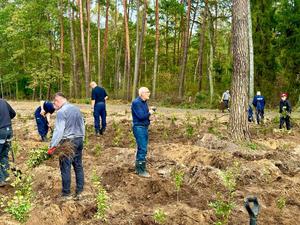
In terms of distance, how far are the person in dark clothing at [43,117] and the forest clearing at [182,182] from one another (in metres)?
0.68

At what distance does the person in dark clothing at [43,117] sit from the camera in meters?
10.9

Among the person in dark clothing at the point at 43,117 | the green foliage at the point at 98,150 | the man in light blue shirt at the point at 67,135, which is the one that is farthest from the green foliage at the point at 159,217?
the person in dark clothing at the point at 43,117

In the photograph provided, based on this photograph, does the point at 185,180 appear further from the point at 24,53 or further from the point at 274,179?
the point at 24,53

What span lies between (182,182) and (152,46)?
35.4m

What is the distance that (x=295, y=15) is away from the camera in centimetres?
2669

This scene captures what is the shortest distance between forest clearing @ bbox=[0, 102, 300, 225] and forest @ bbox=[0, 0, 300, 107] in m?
8.21

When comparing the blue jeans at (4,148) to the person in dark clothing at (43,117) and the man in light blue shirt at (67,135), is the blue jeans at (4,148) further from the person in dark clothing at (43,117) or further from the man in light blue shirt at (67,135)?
the person in dark clothing at (43,117)

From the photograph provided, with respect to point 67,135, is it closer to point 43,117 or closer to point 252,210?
point 252,210

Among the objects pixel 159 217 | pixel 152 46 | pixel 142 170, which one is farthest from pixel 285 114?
pixel 152 46

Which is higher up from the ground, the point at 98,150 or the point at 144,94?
the point at 144,94

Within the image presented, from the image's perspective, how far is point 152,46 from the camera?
42125 mm

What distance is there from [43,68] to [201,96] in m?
15.2

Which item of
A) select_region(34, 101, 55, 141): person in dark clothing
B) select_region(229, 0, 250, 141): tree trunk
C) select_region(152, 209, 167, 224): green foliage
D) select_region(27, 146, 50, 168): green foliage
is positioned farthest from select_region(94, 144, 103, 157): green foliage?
select_region(152, 209, 167, 224): green foliage

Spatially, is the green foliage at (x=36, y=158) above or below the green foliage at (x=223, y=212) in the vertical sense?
above
